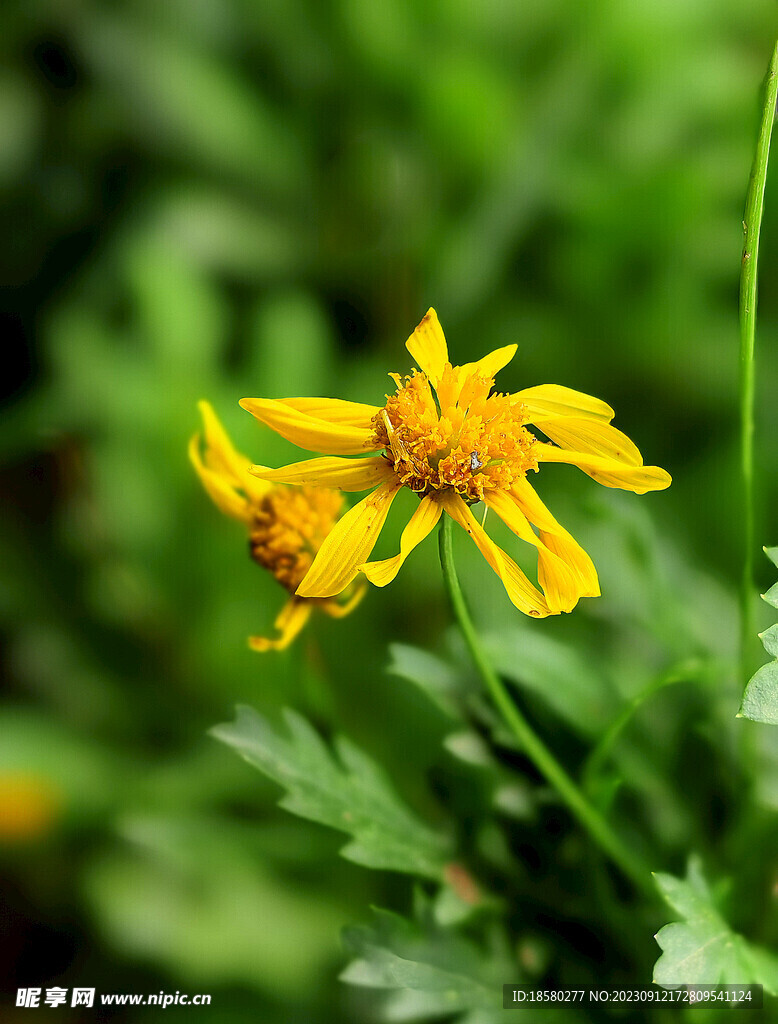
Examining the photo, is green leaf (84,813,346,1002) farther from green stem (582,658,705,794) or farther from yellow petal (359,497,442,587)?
yellow petal (359,497,442,587)

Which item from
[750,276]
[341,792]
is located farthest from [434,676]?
[750,276]

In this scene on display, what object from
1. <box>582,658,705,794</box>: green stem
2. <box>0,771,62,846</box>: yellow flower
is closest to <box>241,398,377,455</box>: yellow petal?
<box>582,658,705,794</box>: green stem

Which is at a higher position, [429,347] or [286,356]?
[286,356]

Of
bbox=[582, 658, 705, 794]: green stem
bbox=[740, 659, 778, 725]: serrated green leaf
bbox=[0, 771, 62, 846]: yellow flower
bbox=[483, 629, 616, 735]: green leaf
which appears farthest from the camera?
bbox=[0, 771, 62, 846]: yellow flower

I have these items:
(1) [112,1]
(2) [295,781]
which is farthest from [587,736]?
(1) [112,1]

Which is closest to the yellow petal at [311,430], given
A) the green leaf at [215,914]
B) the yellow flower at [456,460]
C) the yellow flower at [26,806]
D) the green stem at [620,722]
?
the yellow flower at [456,460]

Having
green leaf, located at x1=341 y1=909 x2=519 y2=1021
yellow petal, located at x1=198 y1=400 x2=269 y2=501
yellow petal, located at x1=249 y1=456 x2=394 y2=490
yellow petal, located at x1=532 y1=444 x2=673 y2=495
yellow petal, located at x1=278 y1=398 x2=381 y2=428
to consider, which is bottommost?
green leaf, located at x1=341 y1=909 x2=519 y2=1021

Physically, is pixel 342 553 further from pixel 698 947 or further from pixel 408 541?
pixel 698 947
